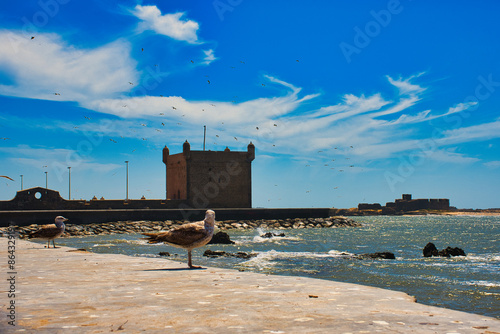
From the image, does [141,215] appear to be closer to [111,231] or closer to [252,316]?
[111,231]

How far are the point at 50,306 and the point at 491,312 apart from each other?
287 inches

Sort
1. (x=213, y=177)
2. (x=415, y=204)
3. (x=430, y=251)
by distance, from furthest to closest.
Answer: (x=415, y=204), (x=213, y=177), (x=430, y=251)

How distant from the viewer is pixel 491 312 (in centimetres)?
845

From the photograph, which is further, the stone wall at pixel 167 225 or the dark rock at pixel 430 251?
the stone wall at pixel 167 225

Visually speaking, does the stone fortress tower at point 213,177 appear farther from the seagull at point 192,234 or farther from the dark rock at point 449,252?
the seagull at point 192,234

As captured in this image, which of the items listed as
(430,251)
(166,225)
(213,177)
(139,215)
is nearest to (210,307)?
(430,251)

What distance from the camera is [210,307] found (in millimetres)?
5246

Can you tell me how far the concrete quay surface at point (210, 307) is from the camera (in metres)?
4.37

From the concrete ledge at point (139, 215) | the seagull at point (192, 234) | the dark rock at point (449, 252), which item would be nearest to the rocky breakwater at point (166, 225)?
the concrete ledge at point (139, 215)

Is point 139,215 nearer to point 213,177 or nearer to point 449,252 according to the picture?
point 213,177

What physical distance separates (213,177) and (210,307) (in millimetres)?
49177

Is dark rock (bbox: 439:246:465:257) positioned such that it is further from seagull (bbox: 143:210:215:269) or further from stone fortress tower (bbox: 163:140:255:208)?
stone fortress tower (bbox: 163:140:255:208)

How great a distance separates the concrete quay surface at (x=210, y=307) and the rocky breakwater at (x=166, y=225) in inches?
1025

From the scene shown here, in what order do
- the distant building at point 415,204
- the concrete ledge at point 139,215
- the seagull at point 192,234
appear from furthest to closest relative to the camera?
the distant building at point 415,204, the concrete ledge at point 139,215, the seagull at point 192,234
